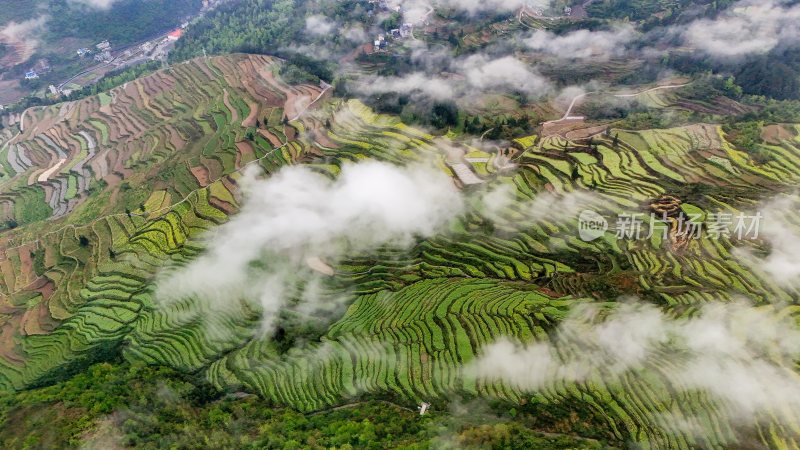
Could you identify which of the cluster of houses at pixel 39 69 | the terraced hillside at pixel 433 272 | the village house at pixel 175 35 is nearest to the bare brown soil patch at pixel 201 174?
the terraced hillside at pixel 433 272

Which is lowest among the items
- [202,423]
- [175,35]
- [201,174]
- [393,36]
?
[202,423]

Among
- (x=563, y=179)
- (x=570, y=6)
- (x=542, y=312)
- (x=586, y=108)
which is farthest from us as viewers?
(x=570, y=6)

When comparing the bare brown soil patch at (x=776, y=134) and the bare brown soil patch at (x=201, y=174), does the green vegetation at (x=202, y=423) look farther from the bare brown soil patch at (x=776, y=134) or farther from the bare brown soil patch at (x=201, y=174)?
the bare brown soil patch at (x=776, y=134)

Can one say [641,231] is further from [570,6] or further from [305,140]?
[570,6]

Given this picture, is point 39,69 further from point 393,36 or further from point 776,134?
point 776,134

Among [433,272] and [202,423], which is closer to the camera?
[202,423]

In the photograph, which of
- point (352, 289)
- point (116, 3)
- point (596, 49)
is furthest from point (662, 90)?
point (116, 3)

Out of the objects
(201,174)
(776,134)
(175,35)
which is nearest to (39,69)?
(175,35)

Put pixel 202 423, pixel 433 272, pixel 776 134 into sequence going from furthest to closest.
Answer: pixel 776 134, pixel 433 272, pixel 202 423

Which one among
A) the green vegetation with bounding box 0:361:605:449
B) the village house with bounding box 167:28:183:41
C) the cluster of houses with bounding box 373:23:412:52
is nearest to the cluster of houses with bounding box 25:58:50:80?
the village house with bounding box 167:28:183:41
